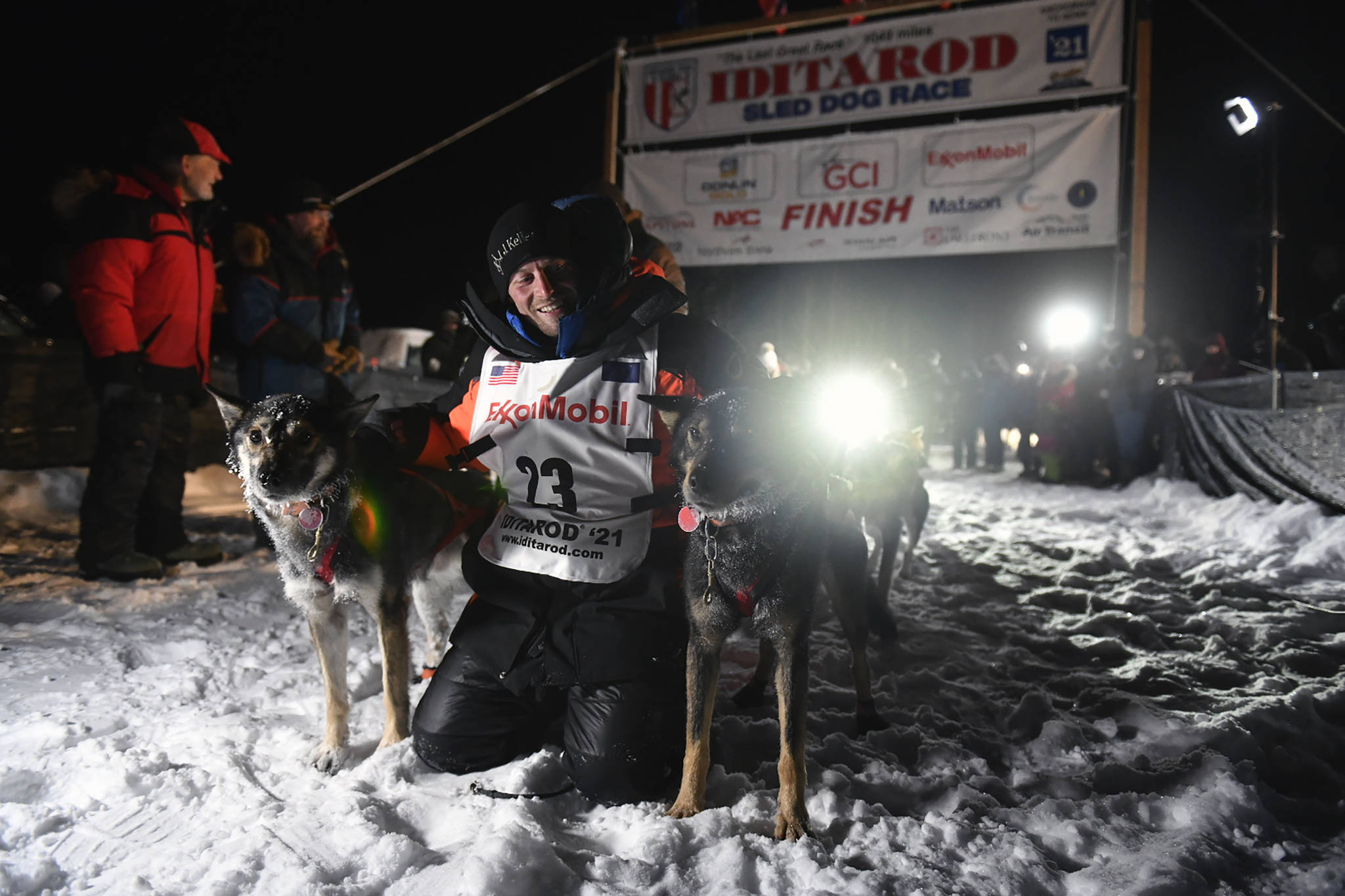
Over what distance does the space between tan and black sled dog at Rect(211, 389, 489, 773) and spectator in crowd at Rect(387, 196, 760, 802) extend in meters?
0.26

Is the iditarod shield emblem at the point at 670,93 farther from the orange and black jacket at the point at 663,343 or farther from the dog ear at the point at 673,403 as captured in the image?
the dog ear at the point at 673,403

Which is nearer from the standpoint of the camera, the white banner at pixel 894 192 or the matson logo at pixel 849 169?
the white banner at pixel 894 192

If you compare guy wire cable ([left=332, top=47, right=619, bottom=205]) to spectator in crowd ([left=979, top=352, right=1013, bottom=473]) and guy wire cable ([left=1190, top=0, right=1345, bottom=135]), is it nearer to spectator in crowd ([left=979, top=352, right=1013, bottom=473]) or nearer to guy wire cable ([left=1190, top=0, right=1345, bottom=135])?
guy wire cable ([left=1190, top=0, right=1345, bottom=135])

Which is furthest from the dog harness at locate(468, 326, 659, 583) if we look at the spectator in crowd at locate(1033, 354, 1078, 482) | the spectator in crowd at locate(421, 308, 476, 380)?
the spectator in crowd at locate(1033, 354, 1078, 482)

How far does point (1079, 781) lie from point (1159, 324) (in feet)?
70.8

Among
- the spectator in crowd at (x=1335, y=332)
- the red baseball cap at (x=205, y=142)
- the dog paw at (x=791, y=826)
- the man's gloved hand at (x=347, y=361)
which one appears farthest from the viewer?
the spectator in crowd at (x=1335, y=332)

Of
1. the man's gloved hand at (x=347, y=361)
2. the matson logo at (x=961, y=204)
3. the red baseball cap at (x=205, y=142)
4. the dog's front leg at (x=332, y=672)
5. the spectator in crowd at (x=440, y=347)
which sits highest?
the matson logo at (x=961, y=204)

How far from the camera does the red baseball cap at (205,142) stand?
12.5ft

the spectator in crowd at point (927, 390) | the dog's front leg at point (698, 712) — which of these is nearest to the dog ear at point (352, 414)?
the dog's front leg at point (698, 712)

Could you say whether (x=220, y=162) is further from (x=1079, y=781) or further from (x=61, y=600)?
(x=1079, y=781)

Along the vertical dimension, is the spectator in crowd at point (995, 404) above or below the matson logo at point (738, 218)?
below

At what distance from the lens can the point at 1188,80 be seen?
15.7 metres

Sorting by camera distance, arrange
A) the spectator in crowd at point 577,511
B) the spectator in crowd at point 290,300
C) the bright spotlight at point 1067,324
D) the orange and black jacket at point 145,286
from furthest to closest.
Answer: the bright spotlight at point 1067,324 < the spectator in crowd at point 290,300 < the orange and black jacket at point 145,286 < the spectator in crowd at point 577,511

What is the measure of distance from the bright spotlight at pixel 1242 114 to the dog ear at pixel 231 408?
932cm
